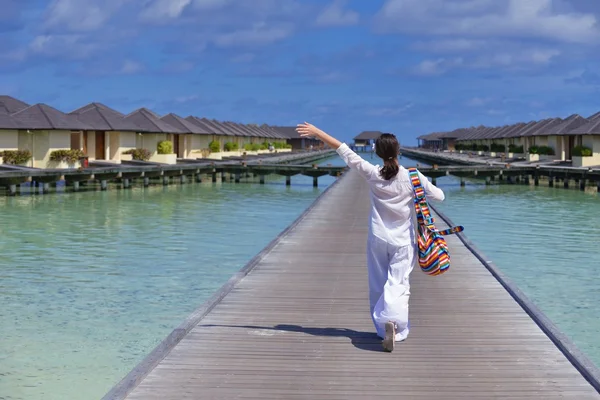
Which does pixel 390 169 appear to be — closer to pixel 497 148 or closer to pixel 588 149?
pixel 588 149

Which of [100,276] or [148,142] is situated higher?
[148,142]

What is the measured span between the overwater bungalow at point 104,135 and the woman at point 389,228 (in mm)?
36944

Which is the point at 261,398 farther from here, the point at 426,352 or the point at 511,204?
the point at 511,204

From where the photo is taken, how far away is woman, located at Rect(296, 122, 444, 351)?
6.84m

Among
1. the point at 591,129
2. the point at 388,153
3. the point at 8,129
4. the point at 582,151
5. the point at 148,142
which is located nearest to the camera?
the point at 388,153

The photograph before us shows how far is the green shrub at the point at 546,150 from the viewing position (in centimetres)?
5897

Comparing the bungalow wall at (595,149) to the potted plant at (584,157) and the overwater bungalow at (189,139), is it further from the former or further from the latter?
the overwater bungalow at (189,139)

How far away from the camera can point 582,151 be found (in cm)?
4681

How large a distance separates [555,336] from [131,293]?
7.83 meters

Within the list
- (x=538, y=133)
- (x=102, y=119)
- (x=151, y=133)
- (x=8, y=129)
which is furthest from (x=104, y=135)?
(x=538, y=133)

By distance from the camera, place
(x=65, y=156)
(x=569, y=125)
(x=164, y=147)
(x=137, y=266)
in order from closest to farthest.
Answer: (x=137, y=266) → (x=65, y=156) → (x=164, y=147) → (x=569, y=125)

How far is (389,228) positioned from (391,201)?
0.74ft

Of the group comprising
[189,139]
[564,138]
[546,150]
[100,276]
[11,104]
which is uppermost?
[11,104]

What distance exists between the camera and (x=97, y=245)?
1944 centimetres
